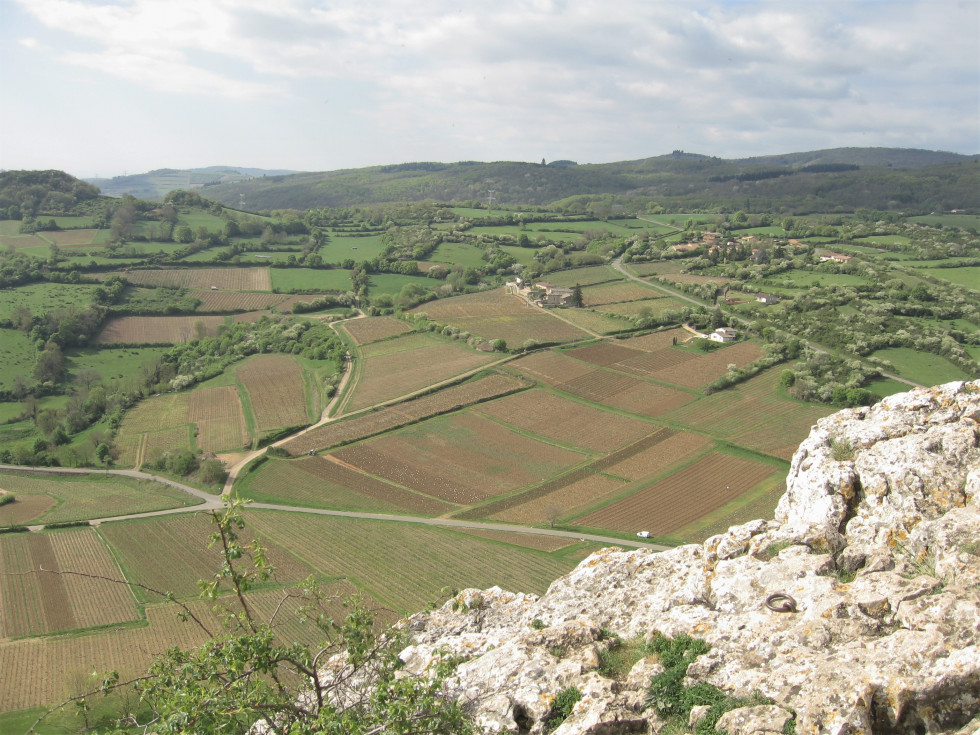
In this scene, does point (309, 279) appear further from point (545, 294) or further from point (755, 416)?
point (755, 416)

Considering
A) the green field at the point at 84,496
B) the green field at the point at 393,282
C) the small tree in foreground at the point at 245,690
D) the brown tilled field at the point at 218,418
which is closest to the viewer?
the small tree in foreground at the point at 245,690

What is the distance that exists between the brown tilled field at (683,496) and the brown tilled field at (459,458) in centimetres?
933

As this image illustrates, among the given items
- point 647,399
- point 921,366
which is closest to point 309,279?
point 647,399

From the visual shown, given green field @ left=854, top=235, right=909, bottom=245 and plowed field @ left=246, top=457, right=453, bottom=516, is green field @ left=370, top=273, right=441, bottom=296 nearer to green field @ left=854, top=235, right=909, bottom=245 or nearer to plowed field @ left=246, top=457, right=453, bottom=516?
plowed field @ left=246, top=457, right=453, bottom=516

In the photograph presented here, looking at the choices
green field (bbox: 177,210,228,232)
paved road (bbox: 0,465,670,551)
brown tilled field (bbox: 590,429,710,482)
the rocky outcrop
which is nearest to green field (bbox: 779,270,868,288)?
brown tilled field (bbox: 590,429,710,482)

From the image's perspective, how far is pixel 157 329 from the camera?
113 metres

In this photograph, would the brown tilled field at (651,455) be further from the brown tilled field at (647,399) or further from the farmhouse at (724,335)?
the farmhouse at (724,335)

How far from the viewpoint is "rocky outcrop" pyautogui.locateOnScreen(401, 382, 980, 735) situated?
10383 mm

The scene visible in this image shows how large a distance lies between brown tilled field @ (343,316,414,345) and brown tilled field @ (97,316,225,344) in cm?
2697

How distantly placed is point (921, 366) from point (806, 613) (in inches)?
3426

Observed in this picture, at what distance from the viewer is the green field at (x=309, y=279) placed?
138 metres

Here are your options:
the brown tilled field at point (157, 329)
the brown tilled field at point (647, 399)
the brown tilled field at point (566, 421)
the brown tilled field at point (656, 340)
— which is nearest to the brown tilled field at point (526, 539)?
the brown tilled field at point (566, 421)

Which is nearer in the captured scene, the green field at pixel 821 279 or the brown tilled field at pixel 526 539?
the brown tilled field at pixel 526 539

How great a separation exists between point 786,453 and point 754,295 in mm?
68764
